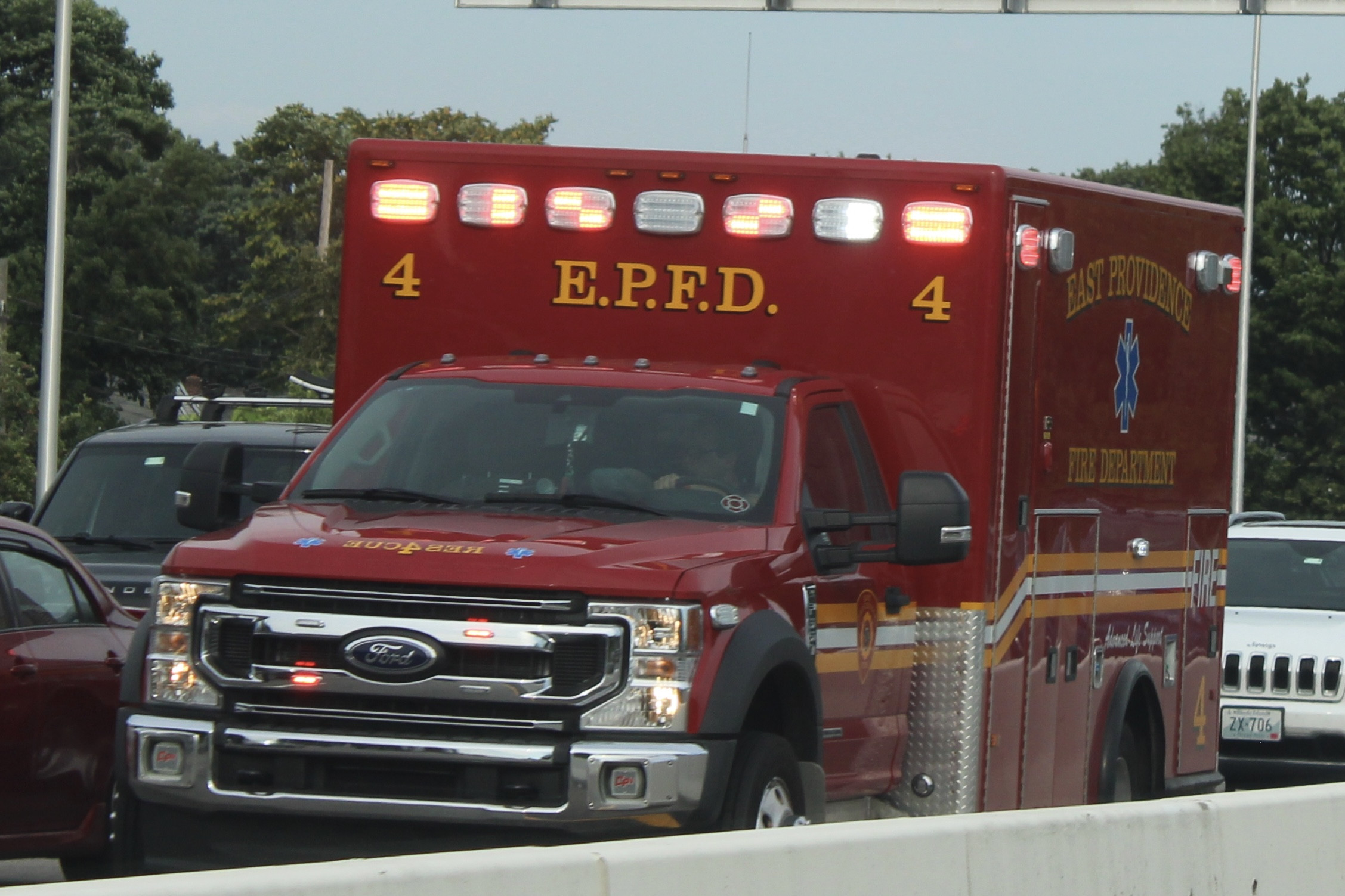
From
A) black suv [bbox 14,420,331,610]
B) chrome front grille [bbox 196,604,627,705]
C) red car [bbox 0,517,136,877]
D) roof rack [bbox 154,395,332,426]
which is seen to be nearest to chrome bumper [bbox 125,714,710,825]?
chrome front grille [bbox 196,604,627,705]

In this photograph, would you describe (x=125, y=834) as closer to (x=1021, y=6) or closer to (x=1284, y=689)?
(x=1284, y=689)

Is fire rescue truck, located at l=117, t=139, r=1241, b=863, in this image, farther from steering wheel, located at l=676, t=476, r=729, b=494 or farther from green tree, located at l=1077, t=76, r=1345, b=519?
green tree, located at l=1077, t=76, r=1345, b=519

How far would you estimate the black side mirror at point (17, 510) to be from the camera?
43.1 feet

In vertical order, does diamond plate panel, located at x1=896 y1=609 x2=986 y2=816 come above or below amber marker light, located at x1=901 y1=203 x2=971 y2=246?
below

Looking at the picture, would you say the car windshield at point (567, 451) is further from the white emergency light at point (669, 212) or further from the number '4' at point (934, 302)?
the white emergency light at point (669, 212)

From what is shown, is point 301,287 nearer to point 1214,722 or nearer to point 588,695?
point 1214,722

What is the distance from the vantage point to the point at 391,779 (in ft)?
22.3

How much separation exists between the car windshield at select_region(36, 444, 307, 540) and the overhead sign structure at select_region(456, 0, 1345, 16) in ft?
23.6

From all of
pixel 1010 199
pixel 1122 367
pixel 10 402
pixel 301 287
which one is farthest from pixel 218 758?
pixel 301 287

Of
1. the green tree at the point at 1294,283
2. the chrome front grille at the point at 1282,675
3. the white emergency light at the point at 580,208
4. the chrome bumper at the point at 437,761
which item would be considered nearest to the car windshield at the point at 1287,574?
the chrome front grille at the point at 1282,675

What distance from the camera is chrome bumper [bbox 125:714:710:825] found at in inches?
261

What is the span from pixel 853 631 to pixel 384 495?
1660 mm

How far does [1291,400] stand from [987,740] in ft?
156

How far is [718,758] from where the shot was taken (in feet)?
22.2
